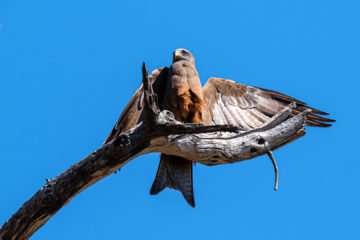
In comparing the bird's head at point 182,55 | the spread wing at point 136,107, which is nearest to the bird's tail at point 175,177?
the spread wing at point 136,107

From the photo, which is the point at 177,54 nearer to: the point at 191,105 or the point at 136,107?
the point at 136,107

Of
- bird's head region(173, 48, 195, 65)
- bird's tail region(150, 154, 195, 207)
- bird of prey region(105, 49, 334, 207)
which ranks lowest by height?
bird's tail region(150, 154, 195, 207)

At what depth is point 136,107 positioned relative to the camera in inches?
259

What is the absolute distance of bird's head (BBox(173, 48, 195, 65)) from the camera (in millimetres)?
7023

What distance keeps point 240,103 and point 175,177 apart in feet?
6.14

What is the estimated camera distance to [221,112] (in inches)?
271

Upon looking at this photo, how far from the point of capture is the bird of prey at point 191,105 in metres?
5.71

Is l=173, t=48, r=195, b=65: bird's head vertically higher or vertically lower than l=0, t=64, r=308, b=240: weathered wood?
higher

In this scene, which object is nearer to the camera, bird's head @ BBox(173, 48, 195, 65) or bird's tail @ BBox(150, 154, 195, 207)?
bird's tail @ BBox(150, 154, 195, 207)

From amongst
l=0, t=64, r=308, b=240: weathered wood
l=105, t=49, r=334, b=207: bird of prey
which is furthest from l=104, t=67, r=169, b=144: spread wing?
l=0, t=64, r=308, b=240: weathered wood

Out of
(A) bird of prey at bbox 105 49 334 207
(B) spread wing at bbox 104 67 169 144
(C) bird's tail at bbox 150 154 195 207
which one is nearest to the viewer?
(C) bird's tail at bbox 150 154 195 207

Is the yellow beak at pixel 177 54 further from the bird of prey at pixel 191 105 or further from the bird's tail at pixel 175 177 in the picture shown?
the bird's tail at pixel 175 177

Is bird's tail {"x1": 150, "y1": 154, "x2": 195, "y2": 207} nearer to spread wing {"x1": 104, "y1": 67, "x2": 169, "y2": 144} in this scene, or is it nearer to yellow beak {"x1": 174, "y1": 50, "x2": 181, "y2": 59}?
spread wing {"x1": 104, "y1": 67, "x2": 169, "y2": 144}

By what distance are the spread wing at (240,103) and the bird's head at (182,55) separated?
43cm
